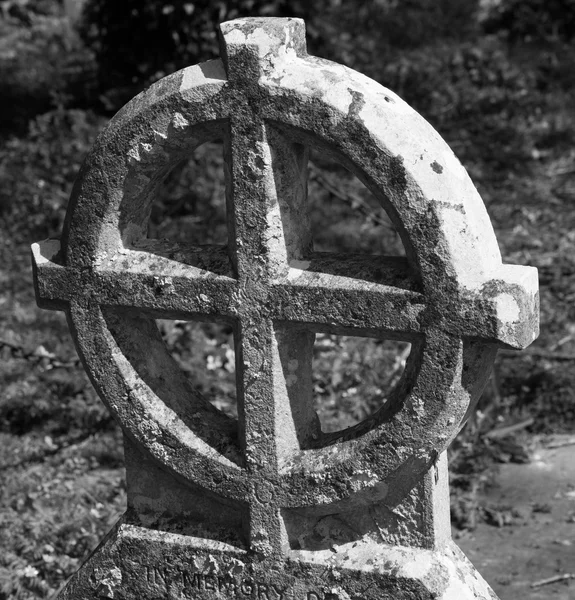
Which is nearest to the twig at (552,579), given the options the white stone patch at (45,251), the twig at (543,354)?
the twig at (543,354)

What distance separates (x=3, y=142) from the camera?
8602mm

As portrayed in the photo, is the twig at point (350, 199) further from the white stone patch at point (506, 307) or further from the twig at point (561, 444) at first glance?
the white stone patch at point (506, 307)

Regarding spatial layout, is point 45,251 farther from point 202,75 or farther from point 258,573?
point 258,573

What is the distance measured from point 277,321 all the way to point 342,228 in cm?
421

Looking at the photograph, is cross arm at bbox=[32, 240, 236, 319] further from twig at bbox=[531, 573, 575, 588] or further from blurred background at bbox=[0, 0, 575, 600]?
twig at bbox=[531, 573, 575, 588]

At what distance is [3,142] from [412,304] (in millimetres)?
7295

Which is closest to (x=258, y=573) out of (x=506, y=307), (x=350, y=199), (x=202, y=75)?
(x=506, y=307)

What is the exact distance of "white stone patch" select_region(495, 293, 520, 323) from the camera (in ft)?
6.24

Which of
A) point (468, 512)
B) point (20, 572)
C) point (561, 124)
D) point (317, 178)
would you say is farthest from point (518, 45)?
point (20, 572)

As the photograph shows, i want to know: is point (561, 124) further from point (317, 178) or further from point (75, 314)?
point (75, 314)

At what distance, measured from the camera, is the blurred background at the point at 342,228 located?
3.65m

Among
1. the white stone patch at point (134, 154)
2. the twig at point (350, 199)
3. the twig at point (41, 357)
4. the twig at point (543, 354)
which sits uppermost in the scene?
the twig at point (350, 199)

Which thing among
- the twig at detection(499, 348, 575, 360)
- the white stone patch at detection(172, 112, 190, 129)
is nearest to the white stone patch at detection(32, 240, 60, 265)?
the white stone patch at detection(172, 112, 190, 129)

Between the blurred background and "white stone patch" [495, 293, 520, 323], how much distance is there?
1555 mm
